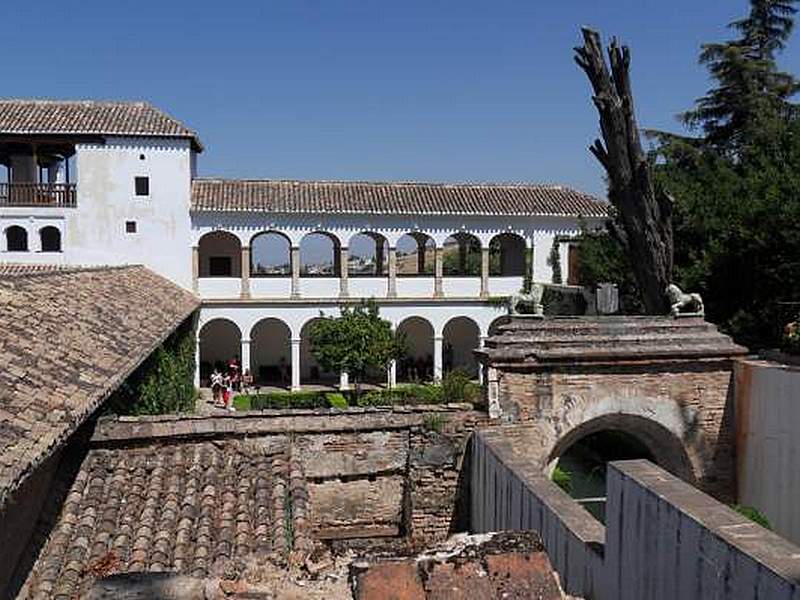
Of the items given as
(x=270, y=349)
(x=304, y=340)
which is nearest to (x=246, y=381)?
(x=304, y=340)

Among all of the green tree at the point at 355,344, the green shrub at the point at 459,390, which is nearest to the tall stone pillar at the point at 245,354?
the green tree at the point at 355,344

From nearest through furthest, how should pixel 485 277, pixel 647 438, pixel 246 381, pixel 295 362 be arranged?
pixel 647 438 → pixel 246 381 → pixel 295 362 → pixel 485 277

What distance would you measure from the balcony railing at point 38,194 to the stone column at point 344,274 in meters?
9.47

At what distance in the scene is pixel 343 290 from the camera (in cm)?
2808

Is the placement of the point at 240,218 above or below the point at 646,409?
above

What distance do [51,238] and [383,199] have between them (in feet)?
39.1

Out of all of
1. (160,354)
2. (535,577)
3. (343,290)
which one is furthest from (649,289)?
(343,290)

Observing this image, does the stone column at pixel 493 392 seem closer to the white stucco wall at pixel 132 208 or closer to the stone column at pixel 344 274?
the stone column at pixel 344 274

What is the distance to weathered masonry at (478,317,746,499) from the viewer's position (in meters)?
8.84

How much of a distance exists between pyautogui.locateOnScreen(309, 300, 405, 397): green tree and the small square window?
8.26 meters

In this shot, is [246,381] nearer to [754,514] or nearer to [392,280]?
[392,280]

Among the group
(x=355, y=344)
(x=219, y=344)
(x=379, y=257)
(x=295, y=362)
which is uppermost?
(x=379, y=257)

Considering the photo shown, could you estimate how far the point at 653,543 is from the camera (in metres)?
4.45

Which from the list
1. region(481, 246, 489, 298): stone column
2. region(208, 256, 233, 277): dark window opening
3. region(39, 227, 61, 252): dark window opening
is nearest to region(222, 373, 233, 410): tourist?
region(39, 227, 61, 252): dark window opening
